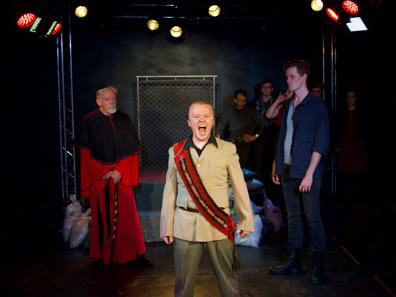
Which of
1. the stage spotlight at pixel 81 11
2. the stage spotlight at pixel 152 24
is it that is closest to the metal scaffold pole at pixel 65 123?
the stage spotlight at pixel 81 11

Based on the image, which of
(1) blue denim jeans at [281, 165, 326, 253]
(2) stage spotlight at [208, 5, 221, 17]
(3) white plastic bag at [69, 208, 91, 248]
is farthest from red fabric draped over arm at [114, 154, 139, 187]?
(2) stage spotlight at [208, 5, 221, 17]

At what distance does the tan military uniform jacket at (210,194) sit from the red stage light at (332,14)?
3218mm

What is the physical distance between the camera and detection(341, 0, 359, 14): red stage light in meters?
4.61

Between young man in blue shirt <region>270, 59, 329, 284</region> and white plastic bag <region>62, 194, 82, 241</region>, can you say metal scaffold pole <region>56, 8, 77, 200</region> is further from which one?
young man in blue shirt <region>270, 59, 329, 284</region>

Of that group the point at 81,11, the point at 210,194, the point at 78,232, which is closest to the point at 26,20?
the point at 81,11

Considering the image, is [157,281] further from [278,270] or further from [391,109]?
[391,109]

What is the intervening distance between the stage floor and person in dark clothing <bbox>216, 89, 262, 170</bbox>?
2.43 meters

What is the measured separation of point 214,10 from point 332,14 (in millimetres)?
2462

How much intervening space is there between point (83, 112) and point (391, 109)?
5338mm

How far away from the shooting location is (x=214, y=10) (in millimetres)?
7047

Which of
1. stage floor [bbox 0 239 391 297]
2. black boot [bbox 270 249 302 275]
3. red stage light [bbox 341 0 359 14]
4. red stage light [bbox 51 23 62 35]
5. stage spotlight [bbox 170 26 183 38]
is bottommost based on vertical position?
stage floor [bbox 0 239 391 297]

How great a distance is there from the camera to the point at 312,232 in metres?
3.66

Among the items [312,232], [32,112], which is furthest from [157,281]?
[32,112]

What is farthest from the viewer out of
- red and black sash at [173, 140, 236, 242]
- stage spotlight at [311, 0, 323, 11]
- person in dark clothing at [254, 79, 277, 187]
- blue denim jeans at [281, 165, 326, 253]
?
person in dark clothing at [254, 79, 277, 187]
